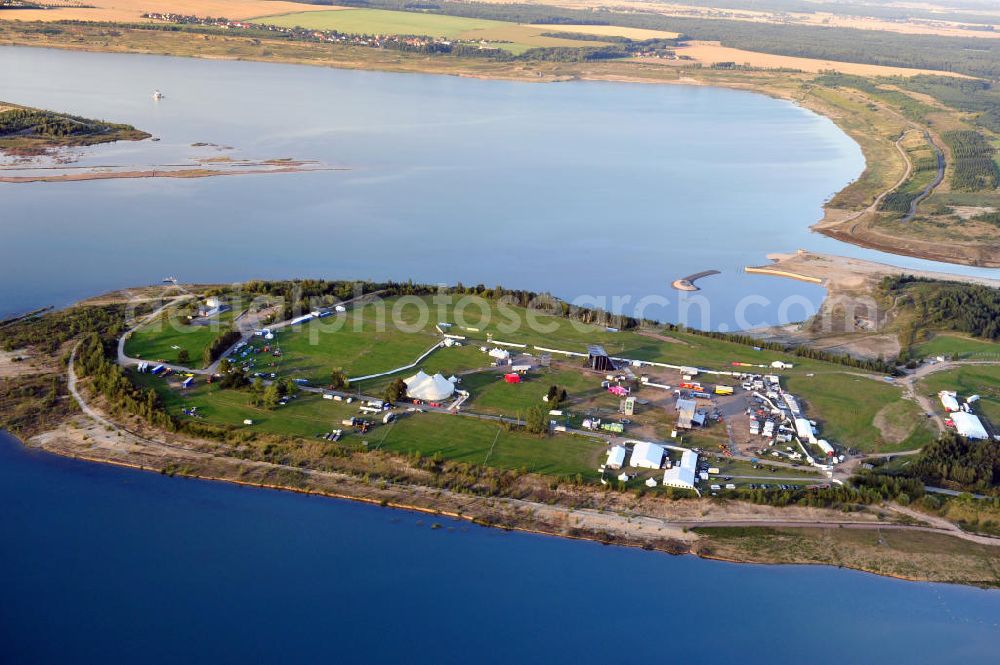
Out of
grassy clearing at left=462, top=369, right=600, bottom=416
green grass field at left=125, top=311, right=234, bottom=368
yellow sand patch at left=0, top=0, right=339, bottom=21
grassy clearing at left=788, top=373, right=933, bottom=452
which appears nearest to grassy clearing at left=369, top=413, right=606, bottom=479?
grassy clearing at left=462, top=369, right=600, bottom=416

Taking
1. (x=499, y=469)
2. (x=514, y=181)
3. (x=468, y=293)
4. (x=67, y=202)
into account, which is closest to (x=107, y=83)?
(x=67, y=202)

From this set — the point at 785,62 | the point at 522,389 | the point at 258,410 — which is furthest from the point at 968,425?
the point at 785,62

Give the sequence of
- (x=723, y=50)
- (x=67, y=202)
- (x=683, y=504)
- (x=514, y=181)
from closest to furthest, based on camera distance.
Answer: (x=683, y=504)
(x=67, y=202)
(x=514, y=181)
(x=723, y=50)

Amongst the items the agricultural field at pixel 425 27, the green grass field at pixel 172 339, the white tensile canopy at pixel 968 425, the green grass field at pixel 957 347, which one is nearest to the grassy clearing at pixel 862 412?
the white tensile canopy at pixel 968 425

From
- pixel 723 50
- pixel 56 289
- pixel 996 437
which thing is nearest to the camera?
pixel 996 437

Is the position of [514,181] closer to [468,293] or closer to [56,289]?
[468,293]

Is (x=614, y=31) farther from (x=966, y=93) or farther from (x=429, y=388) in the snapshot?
(x=429, y=388)
